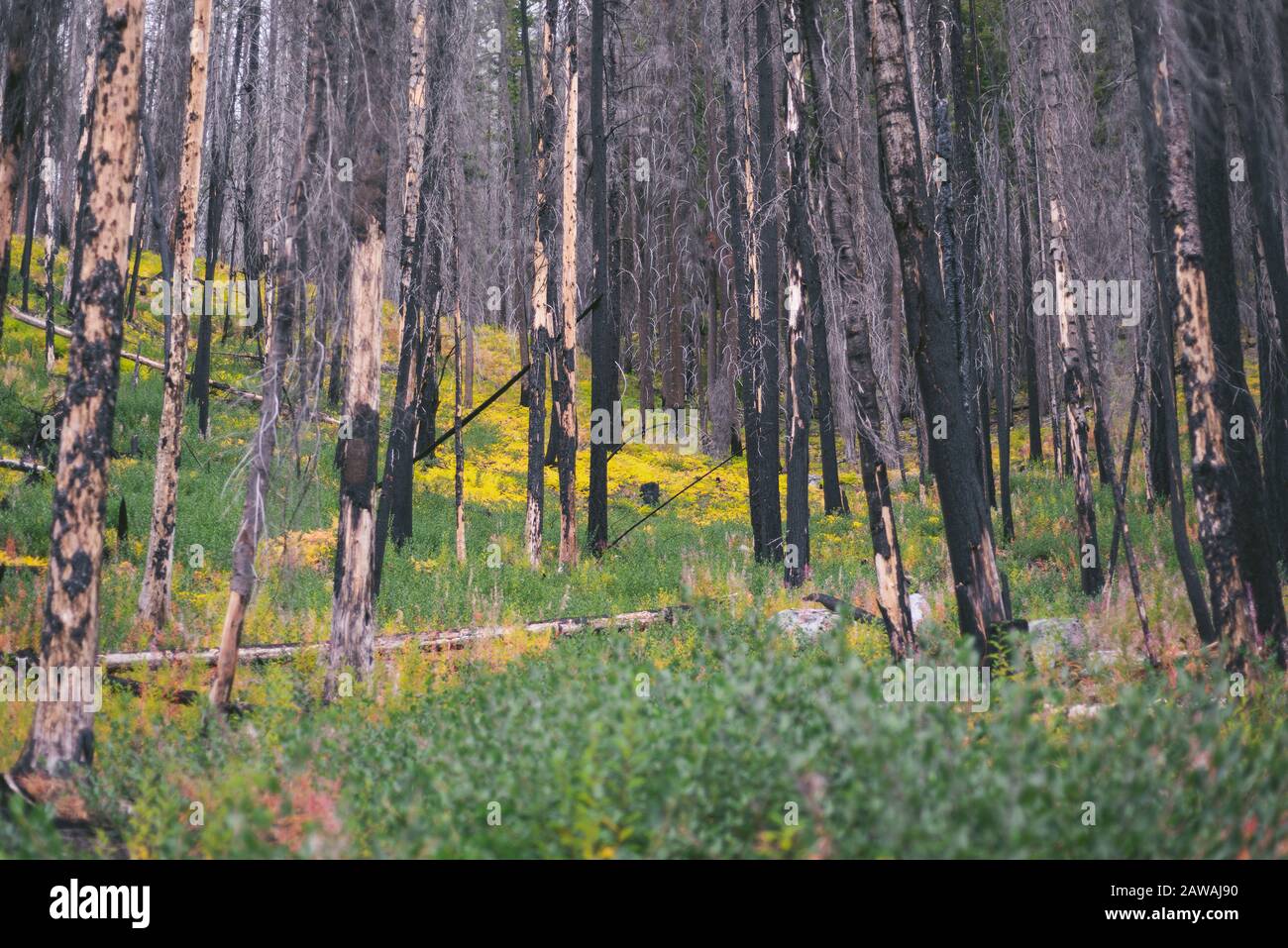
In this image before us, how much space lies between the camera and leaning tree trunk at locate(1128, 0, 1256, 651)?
818cm

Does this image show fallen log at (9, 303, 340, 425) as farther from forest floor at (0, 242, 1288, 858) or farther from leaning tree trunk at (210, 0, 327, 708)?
leaning tree trunk at (210, 0, 327, 708)

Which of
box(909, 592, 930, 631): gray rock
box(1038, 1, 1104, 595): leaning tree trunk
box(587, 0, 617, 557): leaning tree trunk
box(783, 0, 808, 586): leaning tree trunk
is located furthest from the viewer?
box(587, 0, 617, 557): leaning tree trunk

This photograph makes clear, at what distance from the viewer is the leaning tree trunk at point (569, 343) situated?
14875 mm

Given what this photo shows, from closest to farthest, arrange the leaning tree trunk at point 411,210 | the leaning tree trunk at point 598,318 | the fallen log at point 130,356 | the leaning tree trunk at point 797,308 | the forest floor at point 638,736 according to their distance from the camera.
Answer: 1. the forest floor at point 638,736
2. the leaning tree trunk at point 797,308
3. the leaning tree trunk at point 411,210
4. the leaning tree trunk at point 598,318
5. the fallen log at point 130,356

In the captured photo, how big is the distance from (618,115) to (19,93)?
18.2m

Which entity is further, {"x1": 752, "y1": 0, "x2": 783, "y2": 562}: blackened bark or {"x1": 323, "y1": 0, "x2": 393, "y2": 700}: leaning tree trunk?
{"x1": 752, "y1": 0, "x2": 783, "y2": 562}: blackened bark

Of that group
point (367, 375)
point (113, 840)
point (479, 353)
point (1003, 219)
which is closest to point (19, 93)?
point (367, 375)

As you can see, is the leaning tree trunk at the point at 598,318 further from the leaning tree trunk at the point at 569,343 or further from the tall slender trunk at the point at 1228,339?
the tall slender trunk at the point at 1228,339

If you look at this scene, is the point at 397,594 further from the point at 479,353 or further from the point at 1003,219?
the point at 479,353

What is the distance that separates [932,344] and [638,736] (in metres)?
4.64

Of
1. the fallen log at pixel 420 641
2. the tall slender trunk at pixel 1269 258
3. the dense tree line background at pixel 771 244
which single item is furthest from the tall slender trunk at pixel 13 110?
the tall slender trunk at pixel 1269 258

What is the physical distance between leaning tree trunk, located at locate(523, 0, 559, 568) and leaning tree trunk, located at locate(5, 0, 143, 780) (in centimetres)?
824

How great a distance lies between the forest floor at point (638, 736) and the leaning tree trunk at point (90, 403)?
42 cm

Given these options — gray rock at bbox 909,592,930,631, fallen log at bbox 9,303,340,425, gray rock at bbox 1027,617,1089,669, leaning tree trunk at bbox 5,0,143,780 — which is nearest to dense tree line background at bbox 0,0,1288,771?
leaning tree trunk at bbox 5,0,143,780
